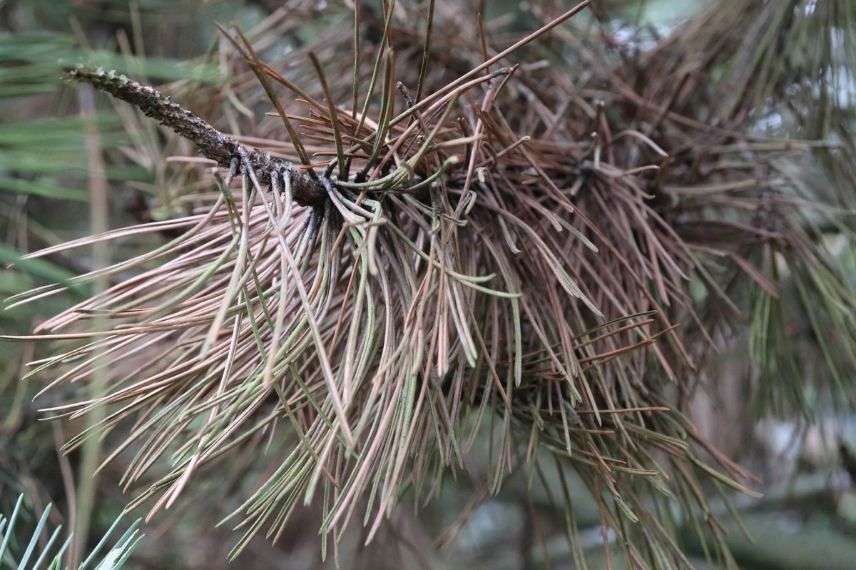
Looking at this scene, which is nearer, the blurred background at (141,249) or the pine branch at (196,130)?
the pine branch at (196,130)

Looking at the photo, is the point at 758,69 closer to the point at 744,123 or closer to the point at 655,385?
the point at 744,123

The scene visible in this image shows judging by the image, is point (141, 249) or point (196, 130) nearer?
point (196, 130)

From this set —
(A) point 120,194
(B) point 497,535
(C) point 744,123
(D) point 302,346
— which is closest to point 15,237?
(A) point 120,194

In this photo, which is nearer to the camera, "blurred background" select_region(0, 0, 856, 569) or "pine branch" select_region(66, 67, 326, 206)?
"pine branch" select_region(66, 67, 326, 206)
